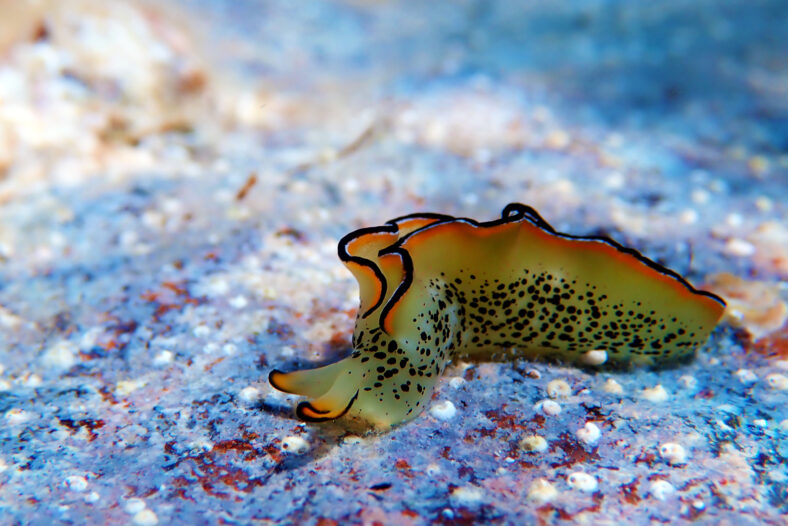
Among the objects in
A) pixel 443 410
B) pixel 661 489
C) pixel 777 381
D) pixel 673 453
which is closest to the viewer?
pixel 661 489

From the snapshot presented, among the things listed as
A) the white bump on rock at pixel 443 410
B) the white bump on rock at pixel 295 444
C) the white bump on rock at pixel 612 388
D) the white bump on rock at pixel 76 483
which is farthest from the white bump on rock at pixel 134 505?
the white bump on rock at pixel 612 388

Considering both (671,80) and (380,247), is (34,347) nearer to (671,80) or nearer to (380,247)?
(380,247)

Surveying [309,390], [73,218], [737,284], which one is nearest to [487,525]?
[309,390]

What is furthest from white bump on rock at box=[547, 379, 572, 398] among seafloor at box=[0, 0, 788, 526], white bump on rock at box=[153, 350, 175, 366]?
white bump on rock at box=[153, 350, 175, 366]

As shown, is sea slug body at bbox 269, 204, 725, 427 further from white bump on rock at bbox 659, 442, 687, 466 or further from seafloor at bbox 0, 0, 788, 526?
white bump on rock at bbox 659, 442, 687, 466

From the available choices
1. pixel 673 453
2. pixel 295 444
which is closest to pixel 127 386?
pixel 295 444

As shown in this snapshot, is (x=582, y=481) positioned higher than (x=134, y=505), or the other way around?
(x=582, y=481)

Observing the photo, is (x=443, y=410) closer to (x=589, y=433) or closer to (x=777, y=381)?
(x=589, y=433)
